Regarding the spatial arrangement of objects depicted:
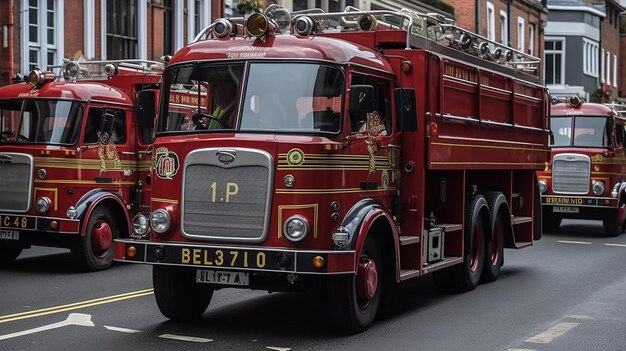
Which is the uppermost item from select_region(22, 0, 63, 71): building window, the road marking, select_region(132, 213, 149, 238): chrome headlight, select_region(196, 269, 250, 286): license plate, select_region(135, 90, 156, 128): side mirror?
select_region(22, 0, 63, 71): building window

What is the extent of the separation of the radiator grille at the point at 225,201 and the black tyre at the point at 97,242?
5.66 meters

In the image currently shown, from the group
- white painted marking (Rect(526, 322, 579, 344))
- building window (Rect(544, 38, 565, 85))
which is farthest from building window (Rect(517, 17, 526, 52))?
white painted marking (Rect(526, 322, 579, 344))

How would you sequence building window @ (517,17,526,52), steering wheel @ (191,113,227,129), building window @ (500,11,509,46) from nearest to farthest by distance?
steering wheel @ (191,113,227,129) → building window @ (500,11,509,46) → building window @ (517,17,526,52)

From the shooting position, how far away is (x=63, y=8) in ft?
84.8

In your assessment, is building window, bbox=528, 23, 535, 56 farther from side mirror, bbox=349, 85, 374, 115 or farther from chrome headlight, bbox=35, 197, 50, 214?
side mirror, bbox=349, 85, 374, 115

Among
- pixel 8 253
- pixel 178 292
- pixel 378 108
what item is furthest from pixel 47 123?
pixel 378 108

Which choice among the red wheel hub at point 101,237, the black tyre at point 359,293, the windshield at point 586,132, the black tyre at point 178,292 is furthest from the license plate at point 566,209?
the black tyre at point 178,292

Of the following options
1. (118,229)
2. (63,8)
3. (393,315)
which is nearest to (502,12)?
(63,8)

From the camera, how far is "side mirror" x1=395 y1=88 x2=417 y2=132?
10.9m

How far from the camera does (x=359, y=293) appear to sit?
10195mm

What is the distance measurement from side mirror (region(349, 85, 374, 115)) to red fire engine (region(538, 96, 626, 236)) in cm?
1335

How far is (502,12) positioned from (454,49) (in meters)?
42.6

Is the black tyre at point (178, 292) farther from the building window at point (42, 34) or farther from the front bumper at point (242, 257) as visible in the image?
Answer: the building window at point (42, 34)

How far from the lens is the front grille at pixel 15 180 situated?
15055 millimetres
